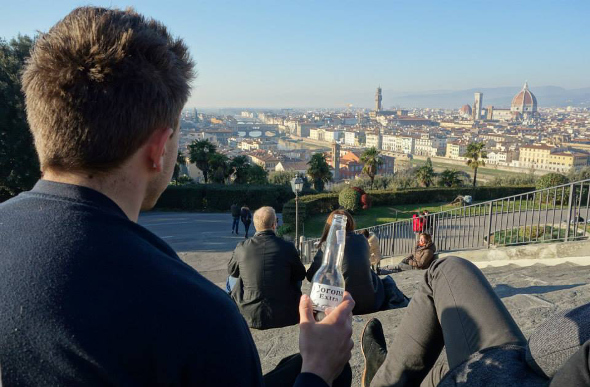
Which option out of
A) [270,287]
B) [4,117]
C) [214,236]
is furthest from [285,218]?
[270,287]

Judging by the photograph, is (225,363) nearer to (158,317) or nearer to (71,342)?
(158,317)

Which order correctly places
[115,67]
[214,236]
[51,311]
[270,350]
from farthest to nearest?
[214,236] < [270,350] < [115,67] < [51,311]

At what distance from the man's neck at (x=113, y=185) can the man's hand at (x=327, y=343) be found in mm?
540

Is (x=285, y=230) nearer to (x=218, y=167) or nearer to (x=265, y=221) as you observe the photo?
(x=218, y=167)

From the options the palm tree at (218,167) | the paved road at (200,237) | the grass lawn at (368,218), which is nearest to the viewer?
the paved road at (200,237)

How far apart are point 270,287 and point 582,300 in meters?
2.46

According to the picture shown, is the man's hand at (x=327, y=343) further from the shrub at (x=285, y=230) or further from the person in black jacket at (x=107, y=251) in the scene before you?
the shrub at (x=285, y=230)

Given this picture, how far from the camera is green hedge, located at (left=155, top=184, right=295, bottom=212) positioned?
24.2 meters

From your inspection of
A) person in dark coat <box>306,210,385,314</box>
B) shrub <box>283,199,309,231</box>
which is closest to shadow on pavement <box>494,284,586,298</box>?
person in dark coat <box>306,210,385,314</box>

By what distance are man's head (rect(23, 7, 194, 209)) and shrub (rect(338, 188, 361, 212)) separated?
19.5 m

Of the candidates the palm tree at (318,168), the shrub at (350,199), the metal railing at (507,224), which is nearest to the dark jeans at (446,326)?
the metal railing at (507,224)

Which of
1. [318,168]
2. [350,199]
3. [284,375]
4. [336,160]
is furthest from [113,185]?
[336,160]

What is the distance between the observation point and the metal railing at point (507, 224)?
6637 mm

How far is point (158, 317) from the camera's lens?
918mm
